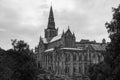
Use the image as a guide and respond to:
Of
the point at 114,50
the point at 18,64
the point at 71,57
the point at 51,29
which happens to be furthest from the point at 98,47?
the point at 114,50

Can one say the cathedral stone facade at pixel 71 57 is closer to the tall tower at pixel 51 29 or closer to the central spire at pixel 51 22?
the tall tower at pixel 51 29

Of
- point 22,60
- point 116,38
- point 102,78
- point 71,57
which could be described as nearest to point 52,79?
point 71,57

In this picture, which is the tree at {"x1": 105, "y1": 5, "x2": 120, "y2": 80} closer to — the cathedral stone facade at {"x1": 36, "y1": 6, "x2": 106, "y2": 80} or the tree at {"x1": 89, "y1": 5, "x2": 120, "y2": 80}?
the tree at {"x1": 89, "y1": 5, "x2": 120, "y2": 80}

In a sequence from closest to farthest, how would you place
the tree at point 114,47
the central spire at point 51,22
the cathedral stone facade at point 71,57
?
the tree at point 114,47, the cathedral stone facade at point 71,57, the central spire at point 51,22

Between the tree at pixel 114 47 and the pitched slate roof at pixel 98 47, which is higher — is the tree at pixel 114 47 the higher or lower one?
the lower one

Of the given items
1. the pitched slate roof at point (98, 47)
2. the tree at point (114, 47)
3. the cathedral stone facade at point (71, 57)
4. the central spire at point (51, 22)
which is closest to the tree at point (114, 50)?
the tree at point (114, 47)

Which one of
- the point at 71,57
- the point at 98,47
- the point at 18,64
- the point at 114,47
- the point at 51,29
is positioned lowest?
the point at 18,64

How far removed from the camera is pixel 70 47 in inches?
3895

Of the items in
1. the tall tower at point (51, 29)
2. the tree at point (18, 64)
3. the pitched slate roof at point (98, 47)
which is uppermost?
the tall tower at point (51, 29)

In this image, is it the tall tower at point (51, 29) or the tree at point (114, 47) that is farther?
the tall tower at point (51, 29)

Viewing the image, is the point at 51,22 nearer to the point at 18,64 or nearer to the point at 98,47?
the point at 98,47

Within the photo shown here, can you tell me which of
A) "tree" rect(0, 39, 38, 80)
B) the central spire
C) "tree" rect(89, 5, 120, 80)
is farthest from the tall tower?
"tree" rect(89, 5, 120, 80)

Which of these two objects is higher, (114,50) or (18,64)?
(114,50)

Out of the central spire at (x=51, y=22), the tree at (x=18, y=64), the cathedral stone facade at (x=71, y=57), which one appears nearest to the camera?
the tree at (x=18, y=64)
